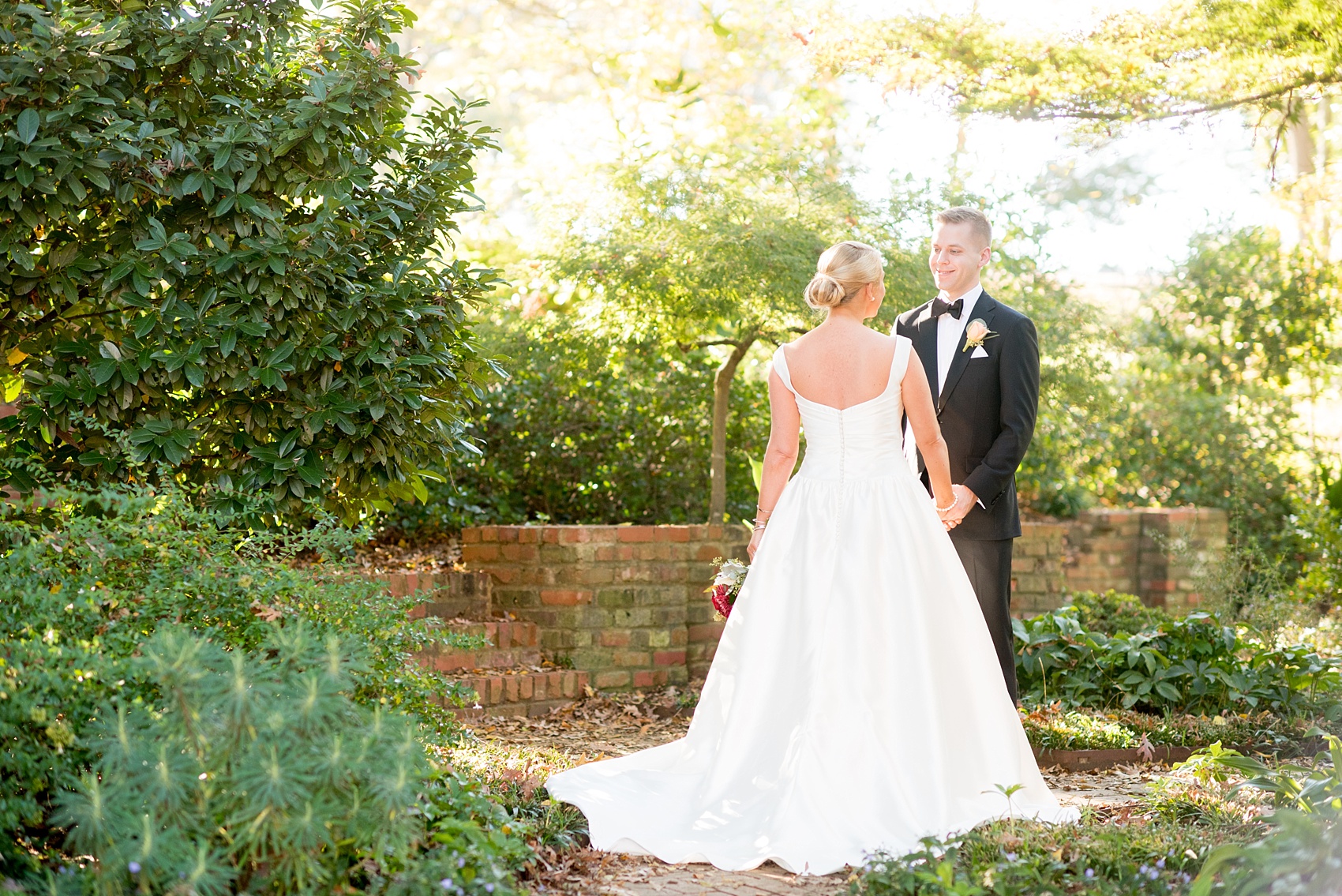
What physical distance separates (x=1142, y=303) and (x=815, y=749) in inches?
385

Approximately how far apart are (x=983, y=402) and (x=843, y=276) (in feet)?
3.25

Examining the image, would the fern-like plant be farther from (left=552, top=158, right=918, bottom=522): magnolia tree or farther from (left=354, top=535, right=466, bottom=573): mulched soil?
(left=552, top=158, right=918, bottom=522): magnolia tree

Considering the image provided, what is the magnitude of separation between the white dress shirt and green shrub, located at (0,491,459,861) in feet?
7.33

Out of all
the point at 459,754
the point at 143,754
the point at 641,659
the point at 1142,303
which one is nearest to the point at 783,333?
the point at 641,659

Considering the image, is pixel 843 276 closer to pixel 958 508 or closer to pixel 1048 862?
pixel 958 508

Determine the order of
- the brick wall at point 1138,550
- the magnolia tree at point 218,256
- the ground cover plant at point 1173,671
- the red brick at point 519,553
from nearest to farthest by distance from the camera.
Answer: the magnolia tree at point 218,256
the ground cover plant at point 1173,671
the red brick at point 519,553
the brick wall at point 1138,550

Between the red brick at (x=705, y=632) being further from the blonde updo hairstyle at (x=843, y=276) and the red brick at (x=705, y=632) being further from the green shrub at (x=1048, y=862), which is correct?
the green shrub at (x=1048, y=862)

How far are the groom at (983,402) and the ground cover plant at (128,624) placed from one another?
2.09 metres

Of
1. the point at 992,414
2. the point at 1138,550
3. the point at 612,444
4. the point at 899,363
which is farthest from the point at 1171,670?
the point at 1138,550

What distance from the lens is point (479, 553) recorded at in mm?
6285

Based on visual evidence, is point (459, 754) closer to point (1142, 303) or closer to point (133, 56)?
point (133, 56)

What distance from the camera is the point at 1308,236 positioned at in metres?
11.6

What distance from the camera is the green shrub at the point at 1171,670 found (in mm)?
5195

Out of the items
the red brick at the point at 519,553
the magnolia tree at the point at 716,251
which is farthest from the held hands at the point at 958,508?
the red brick at the point at 519,553
